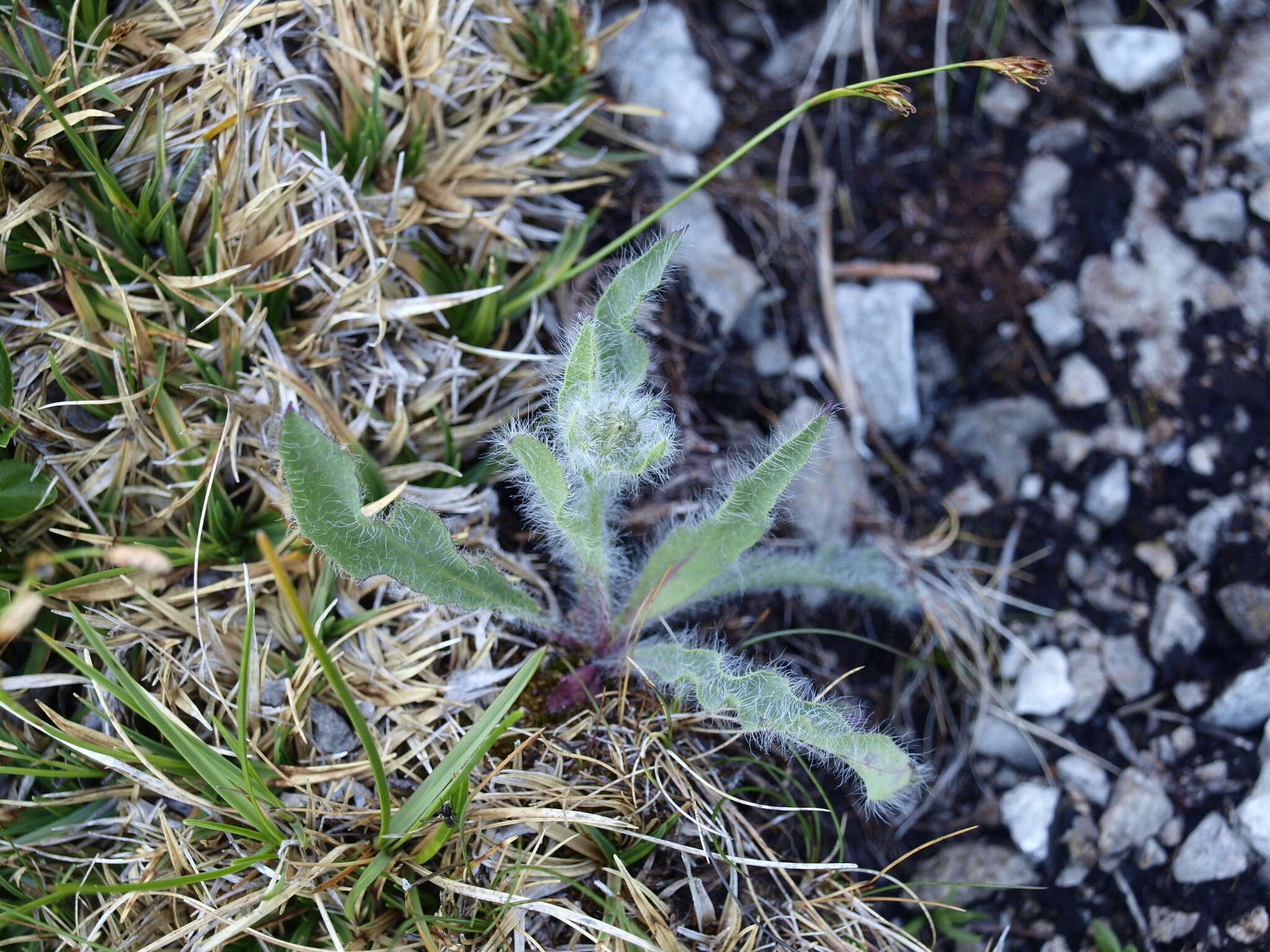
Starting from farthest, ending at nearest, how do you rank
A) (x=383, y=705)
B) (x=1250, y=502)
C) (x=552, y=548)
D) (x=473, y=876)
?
(x=1250, y=502) → (x=552, y=548) → (x=383, y=705) → (x=473, y=876)

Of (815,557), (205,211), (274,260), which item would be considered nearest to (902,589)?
(815,557)

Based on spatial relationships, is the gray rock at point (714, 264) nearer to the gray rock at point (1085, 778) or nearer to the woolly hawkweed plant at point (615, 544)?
the woolly hawkweed plant at point (615, 544)

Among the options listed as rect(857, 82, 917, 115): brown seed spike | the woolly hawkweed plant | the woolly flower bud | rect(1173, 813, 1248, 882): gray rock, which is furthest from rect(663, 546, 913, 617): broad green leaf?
rect(857, 82, 917, 115): brown seed spike

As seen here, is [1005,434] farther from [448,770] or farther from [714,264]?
[448,770]

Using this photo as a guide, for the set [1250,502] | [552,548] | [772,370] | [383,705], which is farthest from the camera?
[772,370]

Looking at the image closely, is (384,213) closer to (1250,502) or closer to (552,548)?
(552,548)

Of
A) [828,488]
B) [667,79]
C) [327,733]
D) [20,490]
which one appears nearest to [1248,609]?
[828,488]

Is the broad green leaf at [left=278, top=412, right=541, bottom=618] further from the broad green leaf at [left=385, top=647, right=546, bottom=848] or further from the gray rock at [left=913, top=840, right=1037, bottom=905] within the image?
the gray rock at [left=913, top=840, right=1037, bottom=905]

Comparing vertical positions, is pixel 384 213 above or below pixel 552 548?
above
